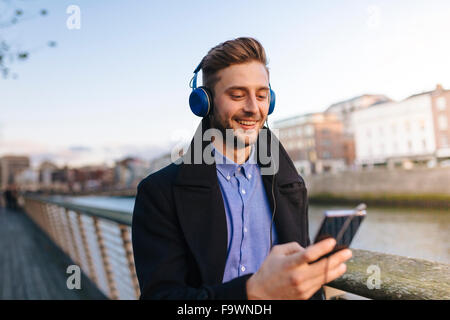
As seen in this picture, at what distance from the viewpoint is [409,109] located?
172ft

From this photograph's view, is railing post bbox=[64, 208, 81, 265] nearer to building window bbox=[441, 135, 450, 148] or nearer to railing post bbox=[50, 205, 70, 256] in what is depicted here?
railing post bbox=[50, 205, 70, 256]

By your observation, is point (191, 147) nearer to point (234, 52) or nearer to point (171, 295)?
point (234, 52)

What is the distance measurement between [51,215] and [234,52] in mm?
9149

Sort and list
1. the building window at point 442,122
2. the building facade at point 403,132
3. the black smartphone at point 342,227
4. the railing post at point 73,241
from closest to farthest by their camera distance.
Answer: the black smartphone at point 342,227
the railing post at point 73,241
the building window at point 442,122
the building facade at point 403,132

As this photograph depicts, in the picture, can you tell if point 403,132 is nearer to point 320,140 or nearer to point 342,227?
point 320,140

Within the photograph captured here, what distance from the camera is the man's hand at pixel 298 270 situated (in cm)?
72

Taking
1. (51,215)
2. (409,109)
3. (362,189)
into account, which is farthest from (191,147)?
(409,109)

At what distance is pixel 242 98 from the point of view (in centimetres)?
118

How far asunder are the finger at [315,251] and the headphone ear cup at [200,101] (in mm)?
640

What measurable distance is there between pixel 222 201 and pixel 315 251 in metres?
0.46

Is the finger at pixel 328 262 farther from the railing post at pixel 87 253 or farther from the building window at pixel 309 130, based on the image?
the building window at pixel 309 130

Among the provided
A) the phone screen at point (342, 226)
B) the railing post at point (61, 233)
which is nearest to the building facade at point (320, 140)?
the railing post at point (61, 233)

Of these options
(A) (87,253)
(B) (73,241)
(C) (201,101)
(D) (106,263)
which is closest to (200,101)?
(C) (201,101)

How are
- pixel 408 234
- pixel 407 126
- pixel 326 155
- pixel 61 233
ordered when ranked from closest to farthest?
1. pixel 61 233
2. pixel 408 234
3. pixel 407 126
4. pixel 326 155
